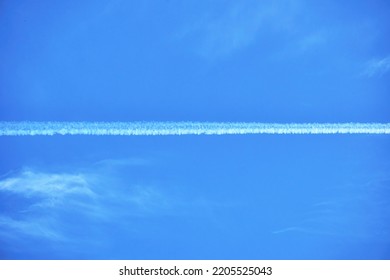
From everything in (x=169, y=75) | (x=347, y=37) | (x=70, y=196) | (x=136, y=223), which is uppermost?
(x=347, y=37)

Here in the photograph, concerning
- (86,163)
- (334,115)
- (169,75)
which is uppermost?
(169,75)

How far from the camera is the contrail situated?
6.29 feet

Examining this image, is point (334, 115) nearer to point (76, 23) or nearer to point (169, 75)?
point (169, 75)

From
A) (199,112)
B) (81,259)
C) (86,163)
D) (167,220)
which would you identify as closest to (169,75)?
(199,112)

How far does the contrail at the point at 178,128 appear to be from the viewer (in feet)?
6.29

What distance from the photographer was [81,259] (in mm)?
1945

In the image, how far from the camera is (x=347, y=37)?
6.32 ft

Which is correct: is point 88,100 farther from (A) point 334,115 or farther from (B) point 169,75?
(A) point 334,115

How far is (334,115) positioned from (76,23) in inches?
50.4

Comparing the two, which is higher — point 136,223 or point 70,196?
point 70,196

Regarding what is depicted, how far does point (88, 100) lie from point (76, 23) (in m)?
0.36

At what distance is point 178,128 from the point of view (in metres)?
1.94

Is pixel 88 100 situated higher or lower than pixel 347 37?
lower

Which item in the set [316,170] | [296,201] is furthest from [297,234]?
[316,170]
